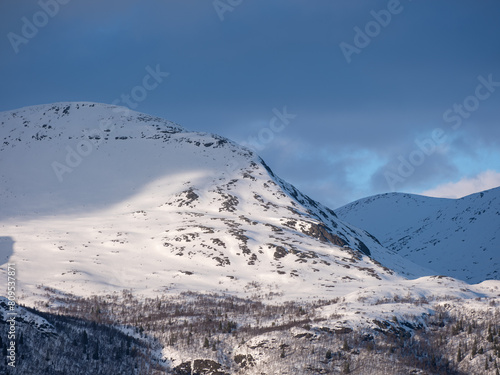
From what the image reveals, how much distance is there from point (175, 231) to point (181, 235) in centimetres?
350

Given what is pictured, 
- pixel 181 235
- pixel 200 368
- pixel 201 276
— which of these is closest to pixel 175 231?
pixel 181 235

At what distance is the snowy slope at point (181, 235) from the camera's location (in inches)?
4018

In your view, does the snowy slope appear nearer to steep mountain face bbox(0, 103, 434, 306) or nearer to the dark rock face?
steep mountain face bbox(0, 103, 434, 306)

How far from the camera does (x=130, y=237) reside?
429 ft

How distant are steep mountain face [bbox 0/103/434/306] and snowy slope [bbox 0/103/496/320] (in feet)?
1.02

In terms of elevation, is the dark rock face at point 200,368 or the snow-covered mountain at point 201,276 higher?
the snow-covered mountain at point 201,276

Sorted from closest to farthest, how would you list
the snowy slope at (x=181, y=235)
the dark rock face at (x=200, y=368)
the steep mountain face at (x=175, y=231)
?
1. the dark rock face at (x=200, y=368)
2. the snowy slope at (x=181, y=235)
3. the steep mountain face at (x=175, y=231)

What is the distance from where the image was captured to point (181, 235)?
427ft

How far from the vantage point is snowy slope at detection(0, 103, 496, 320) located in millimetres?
102062

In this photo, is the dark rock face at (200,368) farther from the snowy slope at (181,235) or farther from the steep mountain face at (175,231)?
the steep mountain face at (175,231)

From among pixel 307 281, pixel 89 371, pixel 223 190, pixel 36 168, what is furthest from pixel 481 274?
pixel 89 371

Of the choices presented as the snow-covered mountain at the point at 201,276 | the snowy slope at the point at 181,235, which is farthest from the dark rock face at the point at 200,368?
the snowy slope at the point at 181,235

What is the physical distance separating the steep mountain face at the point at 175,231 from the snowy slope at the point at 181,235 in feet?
1.02

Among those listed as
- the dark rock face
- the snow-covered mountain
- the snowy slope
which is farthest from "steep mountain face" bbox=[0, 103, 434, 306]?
the dark rock face
